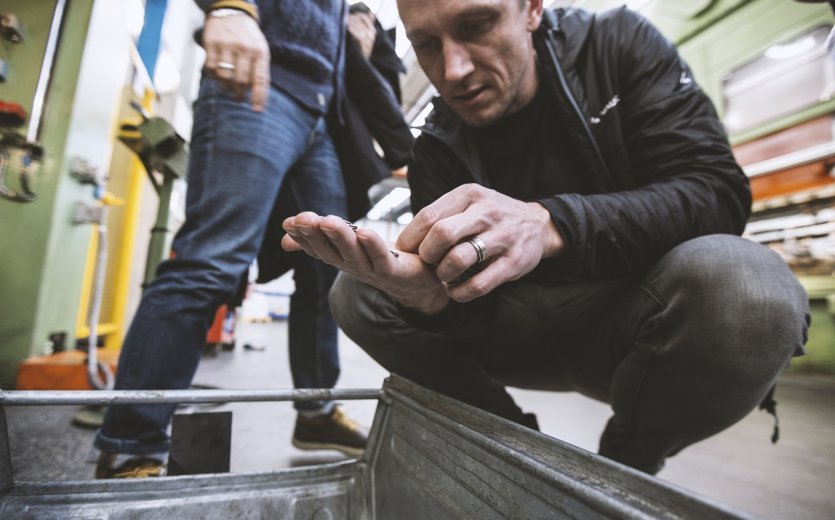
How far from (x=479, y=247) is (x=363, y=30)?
110 centimetres

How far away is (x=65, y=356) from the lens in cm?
138

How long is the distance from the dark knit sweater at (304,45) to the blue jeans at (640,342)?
1.54 ft

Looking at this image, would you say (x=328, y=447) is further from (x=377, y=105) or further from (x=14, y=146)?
(x=14, y=146)

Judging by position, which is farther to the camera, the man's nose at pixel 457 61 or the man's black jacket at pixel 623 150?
the man's nose at pixel 457 61

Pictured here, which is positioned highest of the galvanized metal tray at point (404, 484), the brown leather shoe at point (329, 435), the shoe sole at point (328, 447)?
the galvanized metal tray at point (404, 484)

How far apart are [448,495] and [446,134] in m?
0.61

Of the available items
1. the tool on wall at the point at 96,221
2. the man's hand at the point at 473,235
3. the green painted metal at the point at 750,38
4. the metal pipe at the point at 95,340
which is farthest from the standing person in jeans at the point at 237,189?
the green painted metal at the point at 750,38

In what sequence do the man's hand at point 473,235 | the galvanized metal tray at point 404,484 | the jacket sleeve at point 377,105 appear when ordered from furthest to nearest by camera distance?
1. the jacket sleeve at point 377,105
2. the man's hand at point 473,235
3. the galvanized metal tray at point 404,484

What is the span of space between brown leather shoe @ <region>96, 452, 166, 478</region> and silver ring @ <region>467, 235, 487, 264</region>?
646 millimetres

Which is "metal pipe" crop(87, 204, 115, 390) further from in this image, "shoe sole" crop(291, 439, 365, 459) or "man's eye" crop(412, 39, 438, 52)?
"man's eye" crop(412, 39, 438, 52)

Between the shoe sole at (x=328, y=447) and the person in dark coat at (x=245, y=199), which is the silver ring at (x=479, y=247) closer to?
the person in dark coat at (x=245, y=199)

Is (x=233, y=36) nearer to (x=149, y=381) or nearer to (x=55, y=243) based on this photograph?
(x=149, y=381)

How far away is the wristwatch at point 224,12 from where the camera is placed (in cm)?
68

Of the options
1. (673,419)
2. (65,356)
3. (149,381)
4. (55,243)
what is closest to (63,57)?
(55,243)
